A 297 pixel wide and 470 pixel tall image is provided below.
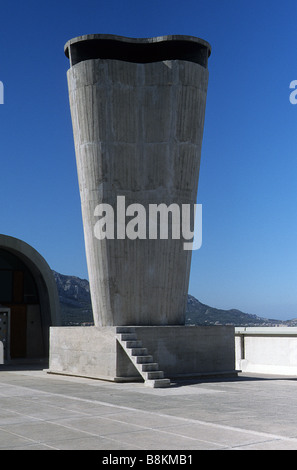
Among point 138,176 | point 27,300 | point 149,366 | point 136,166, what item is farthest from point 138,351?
point 27,300

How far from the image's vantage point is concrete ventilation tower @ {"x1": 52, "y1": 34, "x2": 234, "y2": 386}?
17875mm

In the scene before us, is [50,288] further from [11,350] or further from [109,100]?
[109,100]

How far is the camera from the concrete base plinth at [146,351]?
16344 mm

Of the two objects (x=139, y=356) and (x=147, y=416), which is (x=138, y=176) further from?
(x=147, y=416)

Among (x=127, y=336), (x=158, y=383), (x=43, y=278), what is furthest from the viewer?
(x=43, y=278)

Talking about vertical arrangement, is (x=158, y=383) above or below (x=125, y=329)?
below

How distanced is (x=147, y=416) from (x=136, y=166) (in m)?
9.54

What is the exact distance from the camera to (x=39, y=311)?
27.9 metres

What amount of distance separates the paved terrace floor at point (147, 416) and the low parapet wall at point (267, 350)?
402cm

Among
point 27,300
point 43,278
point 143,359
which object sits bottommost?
point 143,359

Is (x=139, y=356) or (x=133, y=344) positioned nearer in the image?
(x=139, y=356)

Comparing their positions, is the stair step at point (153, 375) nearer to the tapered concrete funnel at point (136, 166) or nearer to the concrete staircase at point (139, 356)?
the concrete staircase at point (139, 356)

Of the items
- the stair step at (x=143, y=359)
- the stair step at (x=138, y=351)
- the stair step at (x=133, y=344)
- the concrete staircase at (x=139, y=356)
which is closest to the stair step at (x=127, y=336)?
the concrete staircase at (x=139, y=356)

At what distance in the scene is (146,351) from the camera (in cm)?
1636
